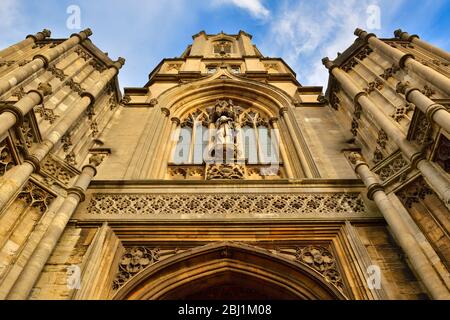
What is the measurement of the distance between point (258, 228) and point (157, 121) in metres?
5.87

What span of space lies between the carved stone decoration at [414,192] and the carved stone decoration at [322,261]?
1.61 m

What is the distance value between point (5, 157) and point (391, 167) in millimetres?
6871

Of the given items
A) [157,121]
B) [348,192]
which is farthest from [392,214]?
[157,121]

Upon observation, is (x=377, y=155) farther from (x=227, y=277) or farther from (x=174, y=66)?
(x=174, y=66)

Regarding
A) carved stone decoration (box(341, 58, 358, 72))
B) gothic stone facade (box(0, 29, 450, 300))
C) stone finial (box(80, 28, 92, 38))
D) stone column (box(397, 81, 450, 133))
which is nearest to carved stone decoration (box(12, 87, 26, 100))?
gothic stone facade (box(0, 29, 450, 300))

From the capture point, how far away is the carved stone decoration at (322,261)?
220 inches

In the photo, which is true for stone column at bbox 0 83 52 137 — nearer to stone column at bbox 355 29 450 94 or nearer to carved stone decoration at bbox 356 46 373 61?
stone column at bbox 355 29 450 94

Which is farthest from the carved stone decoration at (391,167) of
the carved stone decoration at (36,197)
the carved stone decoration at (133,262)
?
the carved stone decoration at (36,197)

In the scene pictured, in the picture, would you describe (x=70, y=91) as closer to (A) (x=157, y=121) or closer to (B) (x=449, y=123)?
(A) (x=157, y=121)

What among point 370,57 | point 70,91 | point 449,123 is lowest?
point 449,123

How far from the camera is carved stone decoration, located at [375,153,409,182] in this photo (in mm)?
6754
